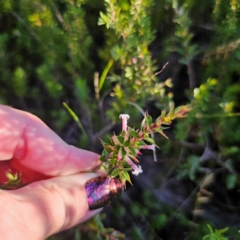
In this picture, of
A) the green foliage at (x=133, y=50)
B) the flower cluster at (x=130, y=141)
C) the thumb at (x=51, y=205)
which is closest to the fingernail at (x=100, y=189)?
the thumb at (x=51, y=205)

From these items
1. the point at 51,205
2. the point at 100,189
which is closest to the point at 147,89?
the point at 100,189

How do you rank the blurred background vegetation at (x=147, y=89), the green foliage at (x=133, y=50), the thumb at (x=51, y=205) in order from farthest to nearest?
the blurred background vegetation at (x=147, y=89)
the green foliage at (x=133, y=50)
the thumb at (x=51, y=205)

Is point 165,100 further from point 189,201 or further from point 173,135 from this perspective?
point 189,201

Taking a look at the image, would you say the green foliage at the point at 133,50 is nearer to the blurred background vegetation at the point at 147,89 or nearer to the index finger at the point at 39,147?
the blurred background vegetation at the point at 147,89

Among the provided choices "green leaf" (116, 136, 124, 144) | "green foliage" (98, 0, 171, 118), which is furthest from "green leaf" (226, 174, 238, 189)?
"green leaf" (116, 136, 124, 144)

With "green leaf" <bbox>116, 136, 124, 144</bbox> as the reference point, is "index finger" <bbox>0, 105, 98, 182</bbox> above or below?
below

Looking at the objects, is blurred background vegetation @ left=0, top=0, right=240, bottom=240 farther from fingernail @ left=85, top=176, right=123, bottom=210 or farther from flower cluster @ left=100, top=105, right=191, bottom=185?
flower cluster @ left=100, top=105, right=191, bottom=185

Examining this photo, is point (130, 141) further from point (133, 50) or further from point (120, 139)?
point (133, 50)

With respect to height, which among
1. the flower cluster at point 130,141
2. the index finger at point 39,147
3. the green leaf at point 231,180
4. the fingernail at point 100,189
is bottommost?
the green leaf at point 231,180
